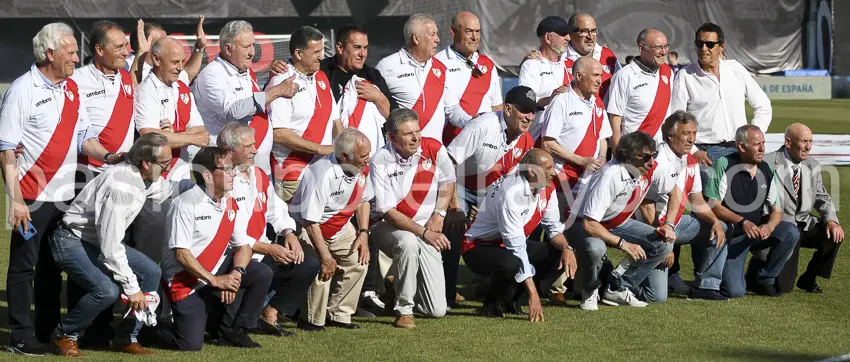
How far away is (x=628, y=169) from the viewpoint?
7.91 m

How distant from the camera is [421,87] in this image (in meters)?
8.52

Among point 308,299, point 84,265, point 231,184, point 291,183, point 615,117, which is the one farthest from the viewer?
point 615,117

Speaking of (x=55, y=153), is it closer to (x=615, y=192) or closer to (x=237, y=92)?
(x=237, y=92)

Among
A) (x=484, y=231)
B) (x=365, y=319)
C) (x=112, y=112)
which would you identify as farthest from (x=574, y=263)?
(x=112, y=112)

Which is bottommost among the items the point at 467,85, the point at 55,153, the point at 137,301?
the point at 137,301

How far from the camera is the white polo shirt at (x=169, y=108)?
23.0ft

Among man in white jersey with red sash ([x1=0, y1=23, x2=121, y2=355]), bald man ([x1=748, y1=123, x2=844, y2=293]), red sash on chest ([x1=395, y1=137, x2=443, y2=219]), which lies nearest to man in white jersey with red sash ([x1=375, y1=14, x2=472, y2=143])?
red sash on chest ([x1=395, y1=137, x2=443, y2=219])

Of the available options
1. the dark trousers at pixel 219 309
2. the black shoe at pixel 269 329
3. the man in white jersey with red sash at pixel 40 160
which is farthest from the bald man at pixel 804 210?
→ the man in white jersey with red sash at pixel 40 160

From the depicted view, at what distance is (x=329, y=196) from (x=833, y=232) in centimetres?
385

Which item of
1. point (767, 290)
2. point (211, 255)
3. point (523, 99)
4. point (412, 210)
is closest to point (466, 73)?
point (523, 99)

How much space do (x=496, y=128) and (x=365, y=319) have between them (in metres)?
1.59

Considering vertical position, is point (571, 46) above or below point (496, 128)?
above

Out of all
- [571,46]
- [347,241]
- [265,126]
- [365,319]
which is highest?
[571,46]

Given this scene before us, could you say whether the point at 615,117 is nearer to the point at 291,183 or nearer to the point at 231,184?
the point at 291,183
